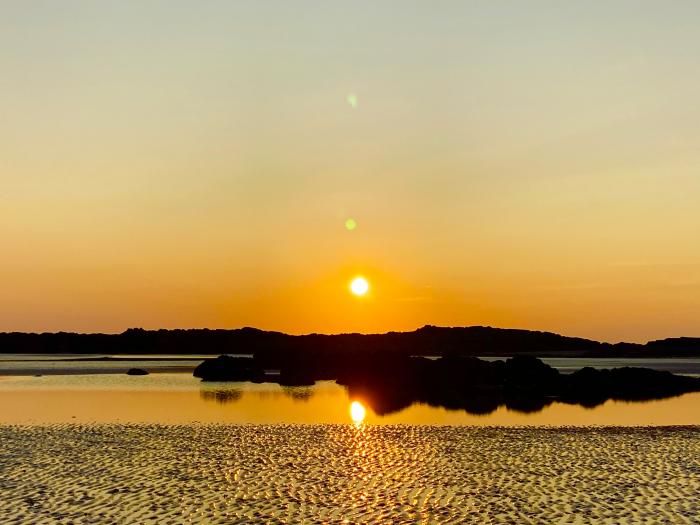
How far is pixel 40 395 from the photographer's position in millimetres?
68438

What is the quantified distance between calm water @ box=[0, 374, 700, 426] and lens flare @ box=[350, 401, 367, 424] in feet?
1.36

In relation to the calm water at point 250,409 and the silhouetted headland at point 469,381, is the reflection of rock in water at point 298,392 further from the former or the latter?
the silhouetted headland at point 469,381

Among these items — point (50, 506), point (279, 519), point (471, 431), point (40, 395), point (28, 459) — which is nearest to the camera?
point (279, 519)

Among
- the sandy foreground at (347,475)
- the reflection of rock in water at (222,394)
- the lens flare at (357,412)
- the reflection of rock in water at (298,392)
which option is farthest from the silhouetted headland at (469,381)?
the sandy foreground at (347,475)

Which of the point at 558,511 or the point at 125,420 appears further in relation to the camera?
the point at 125,420

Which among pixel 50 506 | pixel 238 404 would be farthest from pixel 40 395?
pixel 50 506

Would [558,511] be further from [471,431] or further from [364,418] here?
[364,418]

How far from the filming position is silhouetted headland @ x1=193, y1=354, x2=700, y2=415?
66312 mm

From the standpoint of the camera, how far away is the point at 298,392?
7706cm

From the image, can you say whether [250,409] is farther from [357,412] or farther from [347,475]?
[347,475]

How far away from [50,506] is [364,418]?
30.2 meters

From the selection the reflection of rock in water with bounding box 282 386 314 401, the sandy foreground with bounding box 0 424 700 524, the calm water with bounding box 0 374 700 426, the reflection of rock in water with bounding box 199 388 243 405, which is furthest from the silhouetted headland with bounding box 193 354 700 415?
the sandy foreground with bounding box 0 424 700 524

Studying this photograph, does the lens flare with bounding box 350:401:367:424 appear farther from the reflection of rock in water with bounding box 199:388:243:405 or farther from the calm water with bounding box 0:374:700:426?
the reflection of rock in water with bounding box 199:388:243:405

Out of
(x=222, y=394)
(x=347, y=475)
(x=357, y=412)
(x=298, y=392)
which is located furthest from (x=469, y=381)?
(x=347, y=475)
